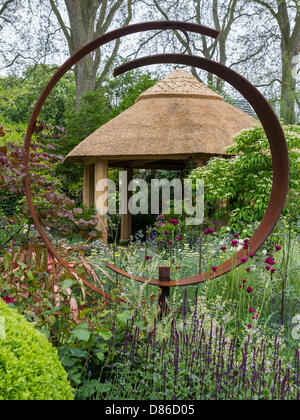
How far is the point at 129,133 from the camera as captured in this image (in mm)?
9766

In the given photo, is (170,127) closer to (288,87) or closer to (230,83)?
(230,83)

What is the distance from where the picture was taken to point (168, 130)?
9609 millimetres

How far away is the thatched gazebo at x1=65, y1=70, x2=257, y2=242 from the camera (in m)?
9.14

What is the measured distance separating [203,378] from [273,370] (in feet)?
1.65

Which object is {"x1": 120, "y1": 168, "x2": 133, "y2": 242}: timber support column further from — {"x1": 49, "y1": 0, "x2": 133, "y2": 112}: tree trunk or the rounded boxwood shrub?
the rounded boxwood shrub

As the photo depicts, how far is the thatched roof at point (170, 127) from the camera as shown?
9141 mm

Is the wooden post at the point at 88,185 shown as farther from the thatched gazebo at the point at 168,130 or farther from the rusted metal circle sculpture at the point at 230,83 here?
the rusted metal circle sculpture at the point at 230,83

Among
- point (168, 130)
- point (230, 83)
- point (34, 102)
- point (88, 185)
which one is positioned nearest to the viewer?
point (230, 83)

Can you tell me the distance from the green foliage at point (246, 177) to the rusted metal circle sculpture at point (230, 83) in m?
3.56

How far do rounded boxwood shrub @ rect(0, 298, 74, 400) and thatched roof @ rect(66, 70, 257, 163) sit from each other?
7.21 m

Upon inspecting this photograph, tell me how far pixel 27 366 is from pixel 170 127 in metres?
8.39

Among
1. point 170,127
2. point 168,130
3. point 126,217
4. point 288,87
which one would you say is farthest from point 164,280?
point 288,87
